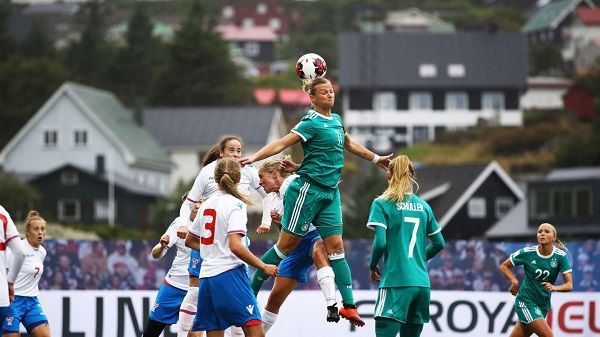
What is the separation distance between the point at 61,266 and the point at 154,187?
85512 millimetres

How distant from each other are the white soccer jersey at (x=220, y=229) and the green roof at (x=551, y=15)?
170611 mm

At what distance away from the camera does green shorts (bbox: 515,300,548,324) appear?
16.8 meters

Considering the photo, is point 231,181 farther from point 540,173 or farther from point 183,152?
point 183,152

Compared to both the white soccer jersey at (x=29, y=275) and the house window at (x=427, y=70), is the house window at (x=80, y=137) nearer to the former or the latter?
the house window at (x=427, y=70)

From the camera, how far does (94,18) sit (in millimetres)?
164500

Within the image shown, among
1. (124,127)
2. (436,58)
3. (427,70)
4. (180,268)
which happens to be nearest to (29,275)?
(180,268)

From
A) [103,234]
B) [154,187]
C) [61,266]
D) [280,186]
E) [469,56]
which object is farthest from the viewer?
[469,56]

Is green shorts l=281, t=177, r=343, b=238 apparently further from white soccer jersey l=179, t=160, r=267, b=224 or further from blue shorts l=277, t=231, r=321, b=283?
white soccer jersey l=179, t=160, r=267, b=224

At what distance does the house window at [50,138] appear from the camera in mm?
107250

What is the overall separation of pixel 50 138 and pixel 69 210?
37.2ft

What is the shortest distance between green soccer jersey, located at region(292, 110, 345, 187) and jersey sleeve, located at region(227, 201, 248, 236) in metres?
1.40

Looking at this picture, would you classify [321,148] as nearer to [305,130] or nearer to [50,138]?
[305,130]

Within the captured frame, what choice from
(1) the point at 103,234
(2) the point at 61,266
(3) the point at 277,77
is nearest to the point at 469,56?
(3) the point at 277,77

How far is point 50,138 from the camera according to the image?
107500 mm
